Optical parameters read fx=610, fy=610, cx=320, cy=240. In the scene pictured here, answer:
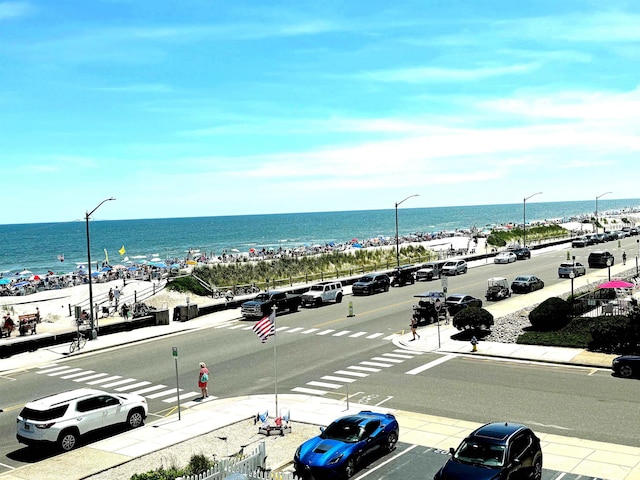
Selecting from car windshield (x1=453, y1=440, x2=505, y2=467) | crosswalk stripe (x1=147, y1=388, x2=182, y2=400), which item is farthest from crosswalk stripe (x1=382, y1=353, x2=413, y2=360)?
car windshield (x1=453, y1=440, x2=505, y2=467)

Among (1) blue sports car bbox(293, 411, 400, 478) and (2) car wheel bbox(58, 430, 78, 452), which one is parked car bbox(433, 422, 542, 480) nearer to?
(1) blue sports car bbox(293, 411, 400, 478)

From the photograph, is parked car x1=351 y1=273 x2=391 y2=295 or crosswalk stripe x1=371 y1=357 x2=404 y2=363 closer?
crosswalk stripe x1=371 y1=357 x2=404 y2=363

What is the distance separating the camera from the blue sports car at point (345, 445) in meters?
14.7

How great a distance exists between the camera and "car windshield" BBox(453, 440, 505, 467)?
13.4 meters

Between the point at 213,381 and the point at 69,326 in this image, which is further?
the point at 69,326

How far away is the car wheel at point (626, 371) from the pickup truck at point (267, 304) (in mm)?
22878

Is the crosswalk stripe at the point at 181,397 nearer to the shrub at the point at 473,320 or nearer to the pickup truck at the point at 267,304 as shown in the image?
the shrub at the point at 473,320

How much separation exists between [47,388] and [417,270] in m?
43.9

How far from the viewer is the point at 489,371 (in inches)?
1034

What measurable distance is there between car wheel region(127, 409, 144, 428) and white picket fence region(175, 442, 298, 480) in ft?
20.6

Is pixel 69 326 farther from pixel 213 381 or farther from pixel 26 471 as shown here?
pixel 26 471

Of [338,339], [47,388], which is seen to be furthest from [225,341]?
[47,388]

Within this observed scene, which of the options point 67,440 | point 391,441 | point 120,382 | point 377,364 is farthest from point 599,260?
point 67,440

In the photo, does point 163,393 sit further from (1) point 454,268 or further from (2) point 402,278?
(1) point 454,268
